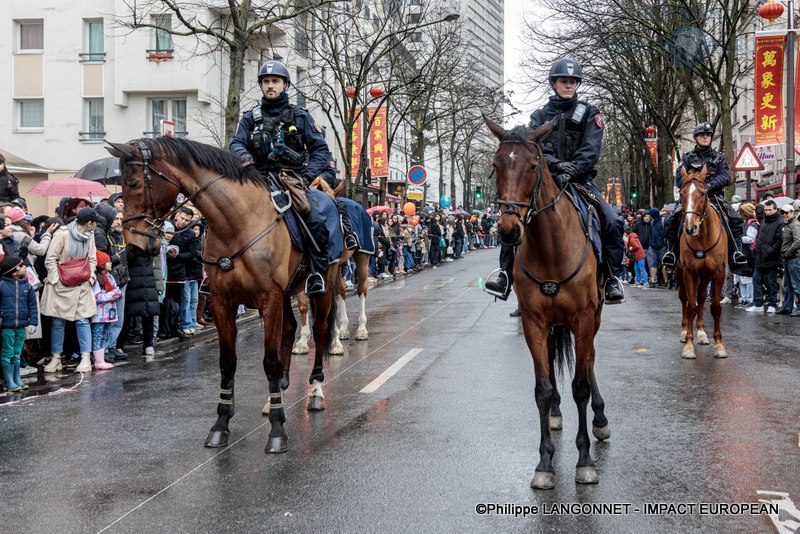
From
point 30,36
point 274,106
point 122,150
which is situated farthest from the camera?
point 30,36

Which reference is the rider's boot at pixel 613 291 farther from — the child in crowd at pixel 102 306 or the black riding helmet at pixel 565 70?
the child in crowd at pixel 102 306

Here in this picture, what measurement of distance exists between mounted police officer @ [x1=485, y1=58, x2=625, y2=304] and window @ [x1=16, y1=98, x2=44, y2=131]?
121ft

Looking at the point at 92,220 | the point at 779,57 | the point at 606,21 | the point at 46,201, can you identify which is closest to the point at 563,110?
the point at 92,220

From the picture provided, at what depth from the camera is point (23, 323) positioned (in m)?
10.1

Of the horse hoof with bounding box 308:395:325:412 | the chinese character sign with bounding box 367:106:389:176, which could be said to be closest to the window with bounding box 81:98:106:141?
the chinese character sign with bounding box 367:106:389:176

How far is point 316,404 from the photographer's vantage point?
28.0 feet

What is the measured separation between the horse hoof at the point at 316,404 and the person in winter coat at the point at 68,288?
168 inches

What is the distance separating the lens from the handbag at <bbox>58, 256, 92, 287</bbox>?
1123 cm

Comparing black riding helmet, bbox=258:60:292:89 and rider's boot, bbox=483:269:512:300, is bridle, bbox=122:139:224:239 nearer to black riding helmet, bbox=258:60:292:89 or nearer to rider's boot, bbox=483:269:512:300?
black riding helmet, bbox=258:60:292:89

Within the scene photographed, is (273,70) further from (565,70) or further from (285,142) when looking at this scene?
(565,70)

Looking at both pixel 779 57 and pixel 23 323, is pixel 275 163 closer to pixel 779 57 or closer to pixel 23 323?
pixel 23 323

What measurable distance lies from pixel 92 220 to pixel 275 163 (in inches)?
163

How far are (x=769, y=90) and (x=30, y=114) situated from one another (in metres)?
31.6

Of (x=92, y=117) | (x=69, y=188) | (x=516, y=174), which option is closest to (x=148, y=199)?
(x=516, y=174)
